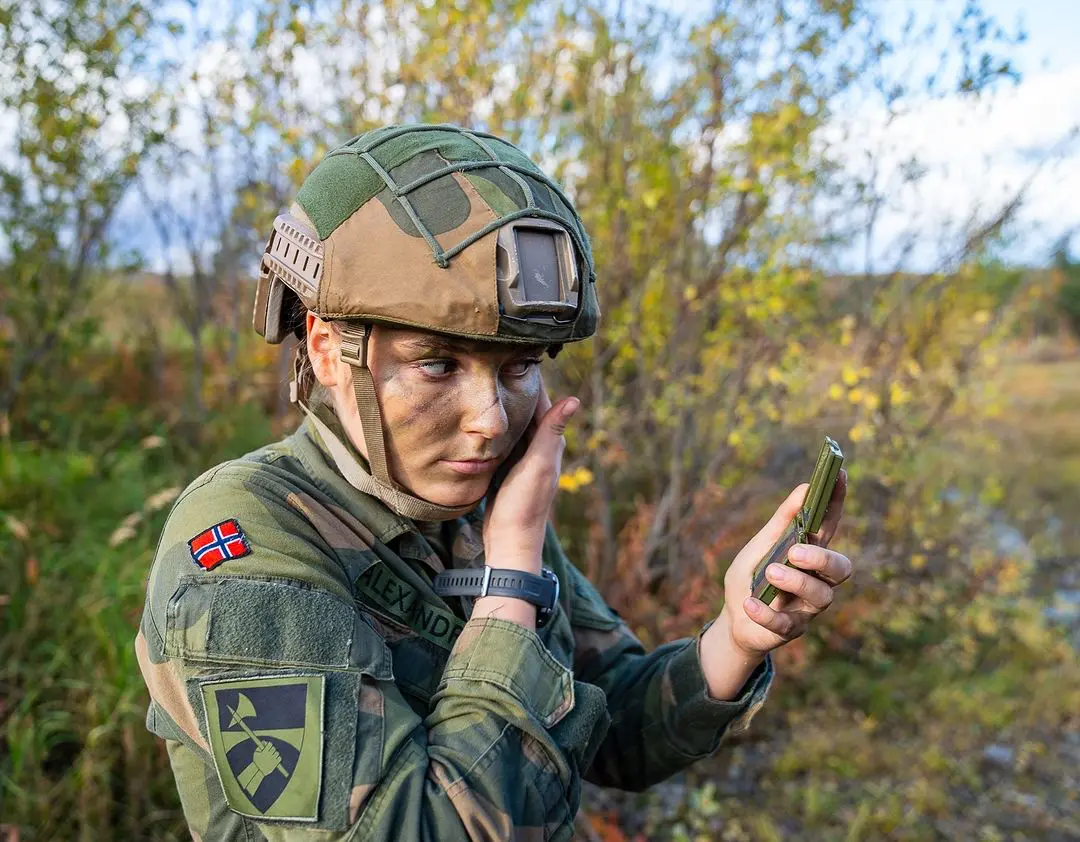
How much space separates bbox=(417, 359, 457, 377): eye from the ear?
0.19 metres

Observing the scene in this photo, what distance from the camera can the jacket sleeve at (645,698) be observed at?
5.62 ft

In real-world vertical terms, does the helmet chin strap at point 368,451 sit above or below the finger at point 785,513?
above

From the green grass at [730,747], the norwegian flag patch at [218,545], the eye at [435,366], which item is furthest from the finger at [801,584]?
the green grass at [730,747]

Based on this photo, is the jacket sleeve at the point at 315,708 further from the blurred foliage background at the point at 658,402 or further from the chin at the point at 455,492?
the blurred foliage background at the point at 658,402

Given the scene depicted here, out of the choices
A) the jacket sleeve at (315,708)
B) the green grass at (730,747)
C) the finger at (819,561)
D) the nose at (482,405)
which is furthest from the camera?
the green grass at (730,747)

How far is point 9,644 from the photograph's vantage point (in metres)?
3.48

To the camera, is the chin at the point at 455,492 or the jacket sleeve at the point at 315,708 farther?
the chin at the point at 455,492

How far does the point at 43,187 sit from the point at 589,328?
17.2 ft

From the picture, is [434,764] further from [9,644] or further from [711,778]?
[711,778]

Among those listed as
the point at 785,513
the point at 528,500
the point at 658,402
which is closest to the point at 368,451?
the point at 528,500

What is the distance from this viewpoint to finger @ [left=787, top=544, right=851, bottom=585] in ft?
4.38

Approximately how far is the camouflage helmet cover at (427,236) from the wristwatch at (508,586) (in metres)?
0.40

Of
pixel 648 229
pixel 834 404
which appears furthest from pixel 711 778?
pixel 648 229

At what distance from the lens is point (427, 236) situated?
4.49ft
